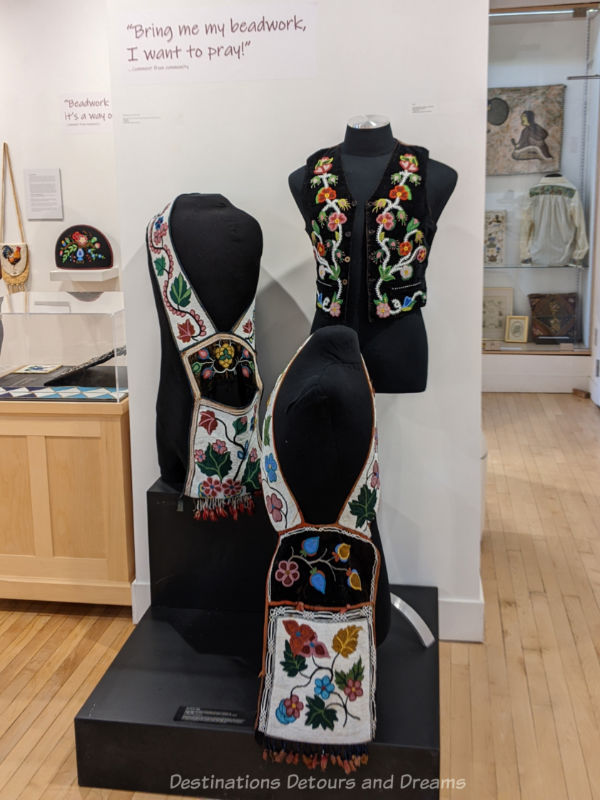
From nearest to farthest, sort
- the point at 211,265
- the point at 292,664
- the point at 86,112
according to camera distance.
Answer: the point at 292,664
the point at 211,265
the point at 86,112

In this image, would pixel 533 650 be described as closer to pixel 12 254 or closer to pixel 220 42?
pixel 220 42

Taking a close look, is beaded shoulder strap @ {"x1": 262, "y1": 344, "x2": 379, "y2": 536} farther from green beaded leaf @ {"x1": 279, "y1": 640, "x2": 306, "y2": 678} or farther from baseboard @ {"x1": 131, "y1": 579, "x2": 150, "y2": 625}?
baseboard @ {"x1": 131, "y1": 579, "x2": 150, "y2": 625}

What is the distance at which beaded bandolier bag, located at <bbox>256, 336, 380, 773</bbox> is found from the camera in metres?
1.98

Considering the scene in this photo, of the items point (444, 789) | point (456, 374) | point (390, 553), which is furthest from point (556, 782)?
point (456, 374)

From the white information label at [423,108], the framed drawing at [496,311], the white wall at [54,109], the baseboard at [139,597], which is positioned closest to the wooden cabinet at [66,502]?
the baseboard at [139,597]

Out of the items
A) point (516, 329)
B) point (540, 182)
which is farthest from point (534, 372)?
→ point (540, 182)

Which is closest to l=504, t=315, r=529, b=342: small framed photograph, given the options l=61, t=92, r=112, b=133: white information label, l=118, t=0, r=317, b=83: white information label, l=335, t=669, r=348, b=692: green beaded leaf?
l=61, t=92, r=112, b=133: white information label

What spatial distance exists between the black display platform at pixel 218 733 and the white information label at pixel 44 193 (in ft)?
9.11

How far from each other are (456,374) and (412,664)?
0.86 m

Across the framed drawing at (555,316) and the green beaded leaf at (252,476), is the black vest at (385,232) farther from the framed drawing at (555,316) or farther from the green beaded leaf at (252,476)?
the framed drawing at (555,316)

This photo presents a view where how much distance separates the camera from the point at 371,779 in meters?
2.05

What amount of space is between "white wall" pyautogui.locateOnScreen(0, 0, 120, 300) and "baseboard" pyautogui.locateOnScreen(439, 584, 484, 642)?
257cm

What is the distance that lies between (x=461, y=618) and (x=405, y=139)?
1.49 meters

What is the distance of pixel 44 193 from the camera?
4504 millimetres
